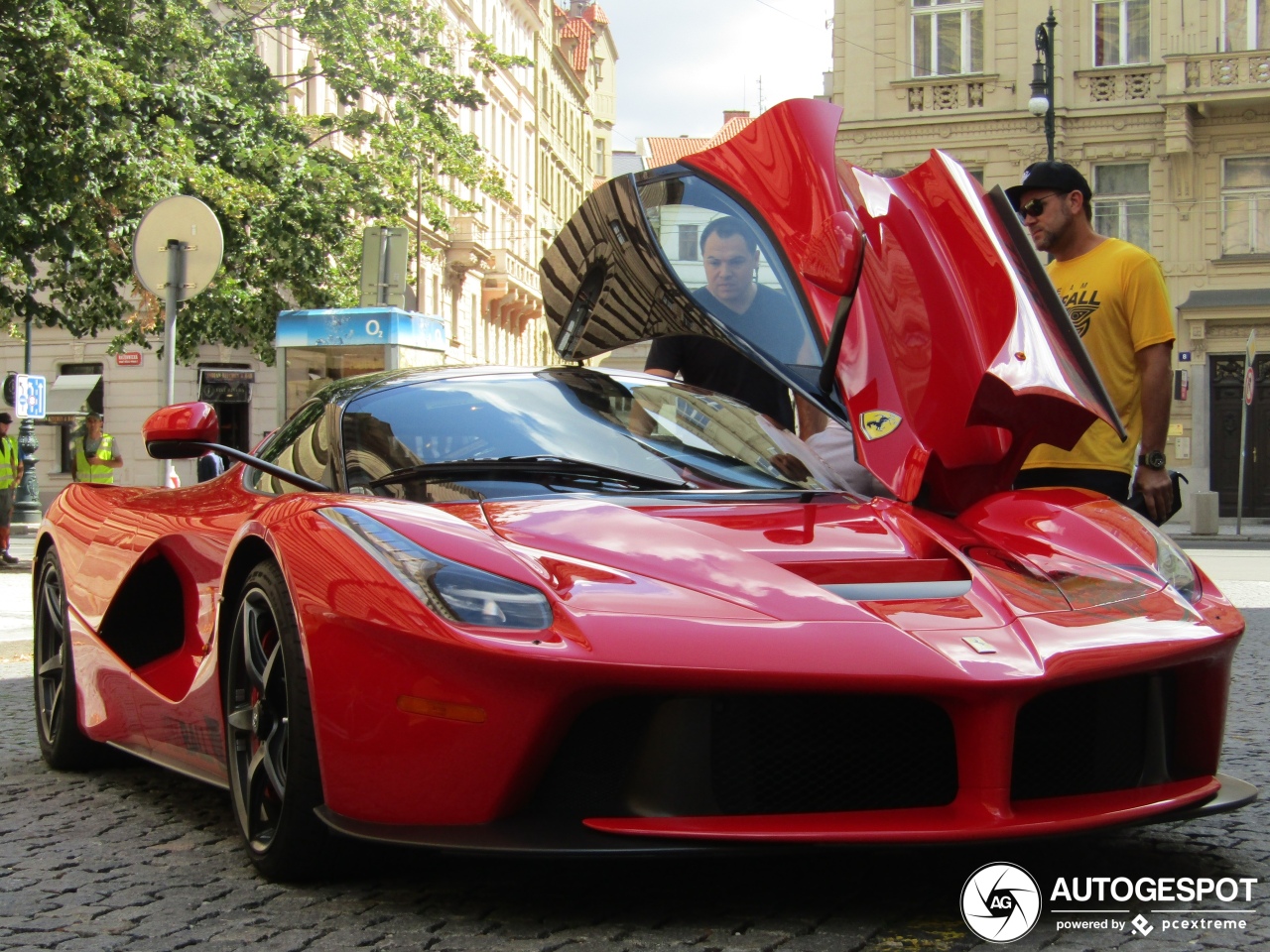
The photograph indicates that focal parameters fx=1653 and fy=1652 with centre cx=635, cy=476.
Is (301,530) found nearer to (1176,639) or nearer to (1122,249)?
(1176,639)

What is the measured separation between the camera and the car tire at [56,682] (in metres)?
4.75

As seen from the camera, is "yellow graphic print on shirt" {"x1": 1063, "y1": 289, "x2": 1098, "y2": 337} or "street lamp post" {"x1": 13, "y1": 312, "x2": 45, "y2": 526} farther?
"street lamp post" {"x1": 13, "y1": 312, "x2": 45, "y2": 526}

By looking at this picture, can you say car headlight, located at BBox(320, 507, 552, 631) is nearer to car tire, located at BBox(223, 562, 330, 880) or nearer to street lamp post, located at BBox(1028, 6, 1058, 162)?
car tire, located at BBox(223, 562, 330, 880)

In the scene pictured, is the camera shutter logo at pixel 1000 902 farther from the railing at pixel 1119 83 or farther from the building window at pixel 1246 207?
the railing at pixel 1119 83

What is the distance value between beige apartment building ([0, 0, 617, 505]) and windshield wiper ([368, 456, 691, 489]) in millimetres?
7346

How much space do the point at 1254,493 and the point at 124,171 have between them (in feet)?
65.8

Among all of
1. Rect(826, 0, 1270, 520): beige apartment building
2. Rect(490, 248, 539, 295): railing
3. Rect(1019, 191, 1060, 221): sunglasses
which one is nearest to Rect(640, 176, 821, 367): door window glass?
Rect(1019, 191, 1060, 221): sunglasses

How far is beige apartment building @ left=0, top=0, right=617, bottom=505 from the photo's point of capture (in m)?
32.0

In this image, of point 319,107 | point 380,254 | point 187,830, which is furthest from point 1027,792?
point 319,107

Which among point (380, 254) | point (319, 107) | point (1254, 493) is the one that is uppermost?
point (319, 107)

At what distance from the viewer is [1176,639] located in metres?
3.05

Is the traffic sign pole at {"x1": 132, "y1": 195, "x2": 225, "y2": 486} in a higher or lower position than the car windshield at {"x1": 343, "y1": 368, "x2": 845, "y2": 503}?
higher

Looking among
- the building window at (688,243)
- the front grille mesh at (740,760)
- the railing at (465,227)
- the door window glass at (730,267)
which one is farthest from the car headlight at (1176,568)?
the railing at (465,227)

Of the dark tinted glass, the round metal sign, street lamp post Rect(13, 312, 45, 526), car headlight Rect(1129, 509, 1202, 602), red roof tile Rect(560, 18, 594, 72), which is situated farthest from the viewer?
red roof tile Rect(560, 18, 594, 72)
